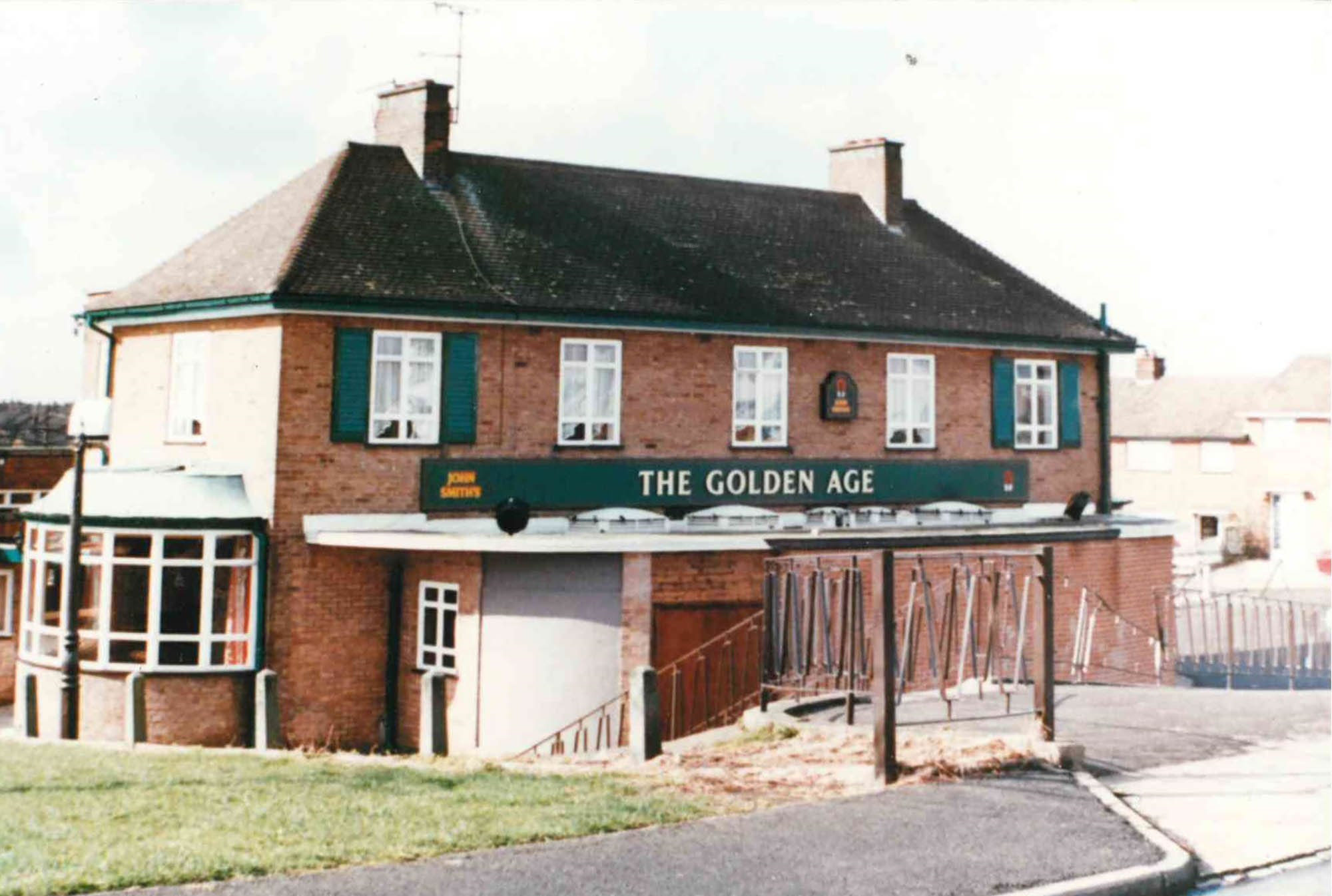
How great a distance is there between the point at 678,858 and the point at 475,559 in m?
9.65

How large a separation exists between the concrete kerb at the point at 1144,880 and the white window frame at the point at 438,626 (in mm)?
10632

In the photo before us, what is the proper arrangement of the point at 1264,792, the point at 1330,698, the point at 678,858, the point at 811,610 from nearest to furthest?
the point at 678,858 → the point at 1264,792 → the point at 811,610 → the point at 1330,698

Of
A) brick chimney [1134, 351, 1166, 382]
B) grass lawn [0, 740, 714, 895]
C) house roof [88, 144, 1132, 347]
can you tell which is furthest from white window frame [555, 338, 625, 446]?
brick chimney [1134, 351, 1166, 382]

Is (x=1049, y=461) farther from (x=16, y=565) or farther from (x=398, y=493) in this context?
(x=16, y=565)

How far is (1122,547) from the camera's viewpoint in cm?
2159

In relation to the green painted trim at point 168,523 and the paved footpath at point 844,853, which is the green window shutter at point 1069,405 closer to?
the paved footpath at point 844,853

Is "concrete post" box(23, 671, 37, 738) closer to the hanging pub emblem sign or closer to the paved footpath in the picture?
the paved footpath

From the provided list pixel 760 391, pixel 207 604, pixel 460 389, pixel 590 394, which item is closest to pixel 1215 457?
pixel 760 391

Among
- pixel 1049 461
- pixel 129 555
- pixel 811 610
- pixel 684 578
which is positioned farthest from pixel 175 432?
pixel 1049 461

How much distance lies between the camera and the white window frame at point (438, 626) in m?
17.7

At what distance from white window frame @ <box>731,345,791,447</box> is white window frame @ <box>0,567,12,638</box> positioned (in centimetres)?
1583

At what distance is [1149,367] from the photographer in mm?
50688

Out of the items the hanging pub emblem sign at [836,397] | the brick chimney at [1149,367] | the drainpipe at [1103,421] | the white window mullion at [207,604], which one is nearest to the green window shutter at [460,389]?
the white window mullion at [207,604]

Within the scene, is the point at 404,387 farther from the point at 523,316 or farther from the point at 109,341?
the point at 109,341
